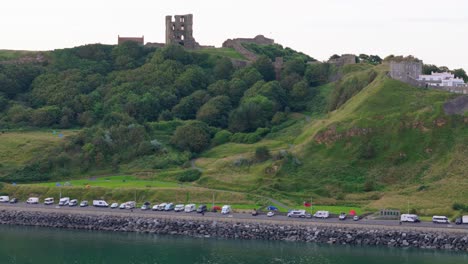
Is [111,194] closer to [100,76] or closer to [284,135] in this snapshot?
[284,135]

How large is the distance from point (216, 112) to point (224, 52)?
36.3 metres

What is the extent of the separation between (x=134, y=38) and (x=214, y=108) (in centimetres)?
4504

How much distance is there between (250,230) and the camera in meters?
85.1

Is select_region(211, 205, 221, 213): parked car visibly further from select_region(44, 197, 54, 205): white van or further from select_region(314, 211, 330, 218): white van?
select_region(44, 197, 54, 205): white van

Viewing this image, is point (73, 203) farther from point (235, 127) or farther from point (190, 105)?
point (190, 105)

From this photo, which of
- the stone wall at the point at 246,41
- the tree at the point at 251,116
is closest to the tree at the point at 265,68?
the stone wall at the point at 246,41

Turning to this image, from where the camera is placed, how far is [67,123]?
134 meters

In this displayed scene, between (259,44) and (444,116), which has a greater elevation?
(259,44)

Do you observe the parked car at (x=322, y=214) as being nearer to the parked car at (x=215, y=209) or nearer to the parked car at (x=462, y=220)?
the parked car at (x=215, y=209)

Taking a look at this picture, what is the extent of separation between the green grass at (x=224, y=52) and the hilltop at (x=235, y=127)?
1.43ft

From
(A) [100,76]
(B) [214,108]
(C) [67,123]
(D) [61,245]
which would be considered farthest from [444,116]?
(A) [100,76]

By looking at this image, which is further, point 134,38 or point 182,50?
point 134,38

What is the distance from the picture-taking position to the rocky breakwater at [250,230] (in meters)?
79.2

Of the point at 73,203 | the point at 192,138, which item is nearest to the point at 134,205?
the point at 73,203
